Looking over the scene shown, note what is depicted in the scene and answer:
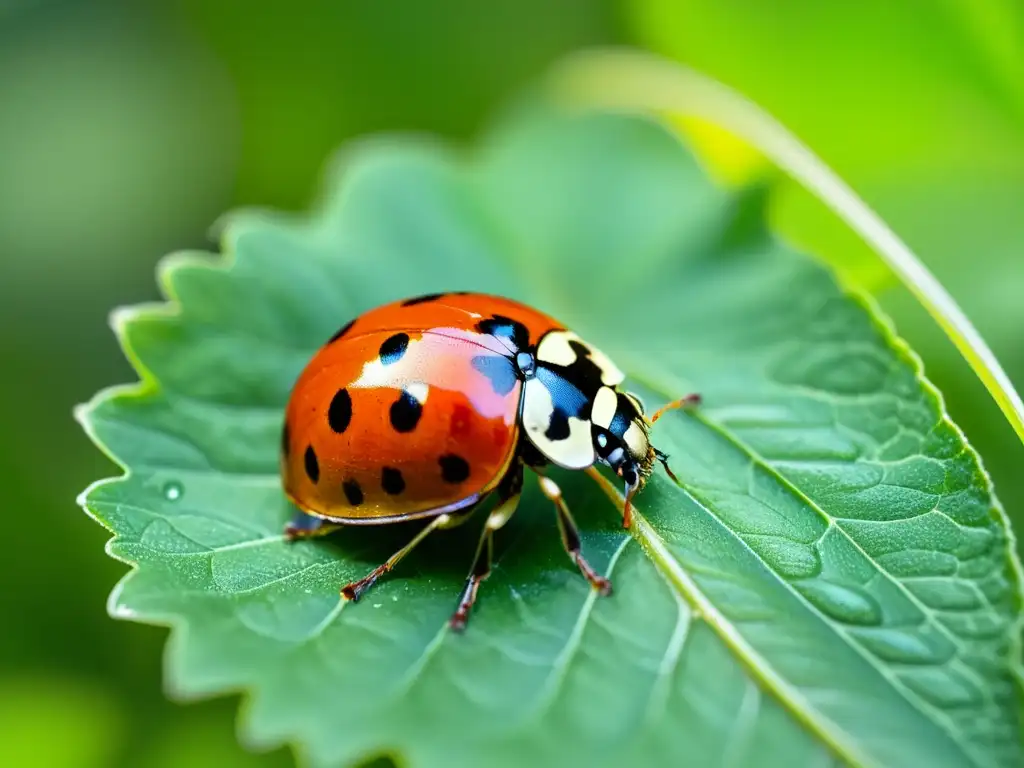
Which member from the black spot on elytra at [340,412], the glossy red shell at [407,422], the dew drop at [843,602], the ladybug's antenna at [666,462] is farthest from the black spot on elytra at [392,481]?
the dew drop at [843,602]

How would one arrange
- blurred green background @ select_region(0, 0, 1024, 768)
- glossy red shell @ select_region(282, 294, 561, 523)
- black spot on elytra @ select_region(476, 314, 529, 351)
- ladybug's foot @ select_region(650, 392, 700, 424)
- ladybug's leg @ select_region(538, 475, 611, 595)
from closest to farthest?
1. ladybug's leg @ select_region(538, 475, 611, 595)
2. glossy red shell @ select_region(282, 294, 561, 523)
3. black spot on elytra @ select_region(476, 314, 529, 351)
4. ladybug's foot @ select_region(650, 392, 700, 424)
5. blurred green background @ select_region(0, 0, 1024, 768)

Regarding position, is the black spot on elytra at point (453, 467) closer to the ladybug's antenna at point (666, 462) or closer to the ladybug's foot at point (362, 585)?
the ladybug's foot at point (362, 585)

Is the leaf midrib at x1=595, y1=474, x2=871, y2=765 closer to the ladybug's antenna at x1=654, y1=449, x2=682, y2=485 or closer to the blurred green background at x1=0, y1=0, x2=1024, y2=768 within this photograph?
the ladybug's antenna at x1=654, y1=449, x2=682, y2=485

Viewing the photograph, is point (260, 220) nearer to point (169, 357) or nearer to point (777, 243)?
point (169, 357)

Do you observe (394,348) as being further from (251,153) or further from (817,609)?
(251,153)

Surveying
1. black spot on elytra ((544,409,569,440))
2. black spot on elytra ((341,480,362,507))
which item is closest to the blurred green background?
black spot on elytra ((341,480,362,507))
